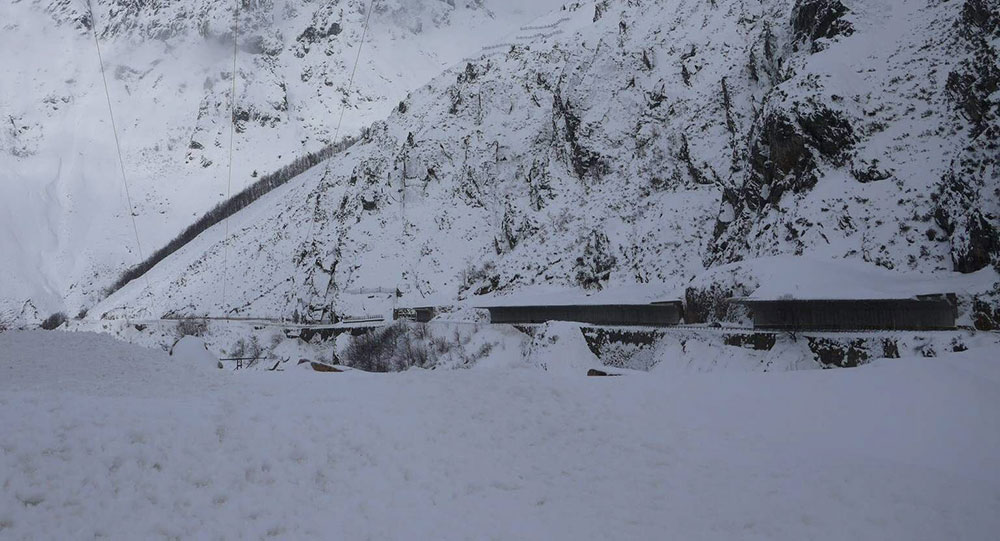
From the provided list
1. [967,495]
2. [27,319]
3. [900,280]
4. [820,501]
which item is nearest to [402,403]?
[820,501]

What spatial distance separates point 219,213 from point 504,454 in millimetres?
178994

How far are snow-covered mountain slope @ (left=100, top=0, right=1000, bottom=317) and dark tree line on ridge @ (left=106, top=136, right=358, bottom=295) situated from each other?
56588 millimetres

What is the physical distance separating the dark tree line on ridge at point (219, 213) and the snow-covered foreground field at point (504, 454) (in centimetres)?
16563

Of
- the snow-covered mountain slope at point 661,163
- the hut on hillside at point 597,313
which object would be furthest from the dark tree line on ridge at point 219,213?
the hut on hillside at point 597,313

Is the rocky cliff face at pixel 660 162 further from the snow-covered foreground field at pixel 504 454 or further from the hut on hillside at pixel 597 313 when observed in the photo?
the snow-covered foreground field at pixel 504 454

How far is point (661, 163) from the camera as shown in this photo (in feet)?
174

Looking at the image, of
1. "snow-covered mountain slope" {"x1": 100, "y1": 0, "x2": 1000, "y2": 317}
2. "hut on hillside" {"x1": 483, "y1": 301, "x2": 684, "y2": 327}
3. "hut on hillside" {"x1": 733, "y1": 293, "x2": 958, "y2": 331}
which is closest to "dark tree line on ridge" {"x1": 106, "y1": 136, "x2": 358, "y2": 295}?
"snow-covered mountain slope" {"x1": 100, "y1": 0, "x2": 1000, "y2": 317}

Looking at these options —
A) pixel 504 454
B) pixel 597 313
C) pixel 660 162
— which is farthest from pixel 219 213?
pixel 504 454

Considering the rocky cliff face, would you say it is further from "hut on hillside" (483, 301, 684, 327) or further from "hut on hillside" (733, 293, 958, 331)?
"hut on hillside" (483, 301, 684, 327)

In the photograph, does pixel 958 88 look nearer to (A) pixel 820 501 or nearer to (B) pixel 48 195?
(A) pixel 820 501

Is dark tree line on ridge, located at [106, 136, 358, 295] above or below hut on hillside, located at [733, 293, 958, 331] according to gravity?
above

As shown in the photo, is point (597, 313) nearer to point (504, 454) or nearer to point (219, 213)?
point (504, 454)

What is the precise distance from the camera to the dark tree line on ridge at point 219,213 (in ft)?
517

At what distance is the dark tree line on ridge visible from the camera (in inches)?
6206
